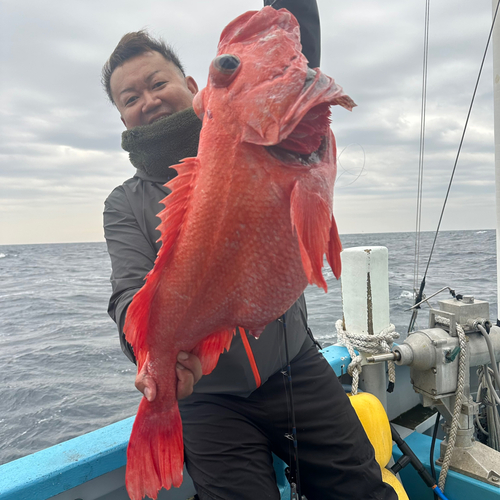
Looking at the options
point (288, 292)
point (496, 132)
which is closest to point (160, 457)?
point (288, 292)

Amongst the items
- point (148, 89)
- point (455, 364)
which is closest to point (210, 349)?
point (148, 89)

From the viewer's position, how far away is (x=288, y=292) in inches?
42.4

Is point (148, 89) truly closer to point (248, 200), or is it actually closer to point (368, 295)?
point (248, 200)

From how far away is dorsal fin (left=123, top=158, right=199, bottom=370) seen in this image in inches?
43.2

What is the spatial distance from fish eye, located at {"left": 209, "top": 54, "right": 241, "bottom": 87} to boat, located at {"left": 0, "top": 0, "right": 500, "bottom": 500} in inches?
73.1

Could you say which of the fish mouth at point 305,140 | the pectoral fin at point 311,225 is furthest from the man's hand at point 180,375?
the fish mouth at point 305,140

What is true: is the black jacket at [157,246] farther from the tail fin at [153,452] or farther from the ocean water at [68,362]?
the ocean water at [68,362]

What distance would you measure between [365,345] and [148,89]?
2.45m

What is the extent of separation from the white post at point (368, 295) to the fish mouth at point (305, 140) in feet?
7.07

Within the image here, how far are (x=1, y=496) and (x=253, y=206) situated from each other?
175 centimetres

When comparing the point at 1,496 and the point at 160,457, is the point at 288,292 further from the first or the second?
the point at 1,496

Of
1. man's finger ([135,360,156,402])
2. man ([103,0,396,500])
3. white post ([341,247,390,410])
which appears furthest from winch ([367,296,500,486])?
man's finger ([135,360,156,402])

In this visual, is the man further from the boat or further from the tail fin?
the boat

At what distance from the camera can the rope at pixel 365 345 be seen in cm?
304
